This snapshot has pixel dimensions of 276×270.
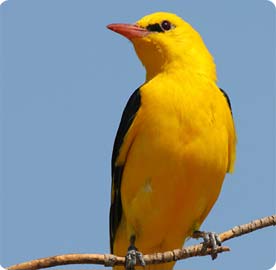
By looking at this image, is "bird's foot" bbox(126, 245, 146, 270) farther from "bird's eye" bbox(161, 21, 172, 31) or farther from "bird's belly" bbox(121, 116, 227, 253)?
"bird's eye" bbox(161, 21, 172, 31)

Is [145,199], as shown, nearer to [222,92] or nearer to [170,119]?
[170,119]

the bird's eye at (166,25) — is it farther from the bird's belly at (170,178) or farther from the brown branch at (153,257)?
the brown branch at (153,257)

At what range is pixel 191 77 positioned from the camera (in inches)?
297

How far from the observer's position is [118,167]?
7.54 meters

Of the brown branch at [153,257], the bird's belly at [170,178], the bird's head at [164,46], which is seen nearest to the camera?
the brown branch at [153,257]

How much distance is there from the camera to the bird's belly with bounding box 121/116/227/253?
273 inches

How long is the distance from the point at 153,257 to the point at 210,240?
5.08 ft

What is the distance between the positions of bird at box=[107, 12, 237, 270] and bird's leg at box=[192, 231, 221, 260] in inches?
4.7

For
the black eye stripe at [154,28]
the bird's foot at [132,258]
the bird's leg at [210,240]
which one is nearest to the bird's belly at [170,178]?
the bird's leg at [210,240]

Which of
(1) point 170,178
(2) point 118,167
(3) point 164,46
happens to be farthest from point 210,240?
A: (3) point 164,46

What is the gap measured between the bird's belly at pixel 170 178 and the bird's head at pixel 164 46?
40.3 inches

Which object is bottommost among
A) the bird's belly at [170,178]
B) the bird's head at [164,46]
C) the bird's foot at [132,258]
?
the bird's foot at [132,258]

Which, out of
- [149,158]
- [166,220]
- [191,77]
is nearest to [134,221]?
[166,220]

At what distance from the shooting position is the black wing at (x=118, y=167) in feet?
24.5
